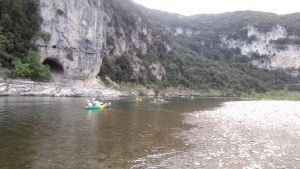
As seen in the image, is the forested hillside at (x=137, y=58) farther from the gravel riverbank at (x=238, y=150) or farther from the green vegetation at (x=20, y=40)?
the gravel riverbank at (x=238, y=150)

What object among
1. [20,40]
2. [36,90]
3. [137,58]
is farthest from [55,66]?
[137,58]

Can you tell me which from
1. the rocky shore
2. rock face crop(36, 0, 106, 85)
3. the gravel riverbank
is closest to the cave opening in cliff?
rock face crop(36, 0, 106, 85)

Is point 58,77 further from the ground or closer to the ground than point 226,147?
further from the ground

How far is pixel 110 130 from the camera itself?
17141 millimetres

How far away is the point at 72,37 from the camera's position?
7069cm

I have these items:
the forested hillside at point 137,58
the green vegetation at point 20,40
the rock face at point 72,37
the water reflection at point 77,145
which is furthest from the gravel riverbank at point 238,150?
the rock face at point 72,37

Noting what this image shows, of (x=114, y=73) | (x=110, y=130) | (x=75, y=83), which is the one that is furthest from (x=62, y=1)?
(x=110, y=130)

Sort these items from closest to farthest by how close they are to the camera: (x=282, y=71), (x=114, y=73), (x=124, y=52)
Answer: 1. (x=114, y=73)
2. (x=124, y=52)
3. (x=282, y=71)

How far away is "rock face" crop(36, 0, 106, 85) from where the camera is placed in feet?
220

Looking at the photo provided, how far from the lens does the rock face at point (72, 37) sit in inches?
2638

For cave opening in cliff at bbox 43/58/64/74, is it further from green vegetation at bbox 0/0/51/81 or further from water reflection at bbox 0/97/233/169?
water reflection at bbox 0/97/233/169

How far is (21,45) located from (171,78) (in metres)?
80.6

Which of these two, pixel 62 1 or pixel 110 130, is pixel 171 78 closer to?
pixel 62 1

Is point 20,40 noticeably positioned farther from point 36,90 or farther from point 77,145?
point 77,145
